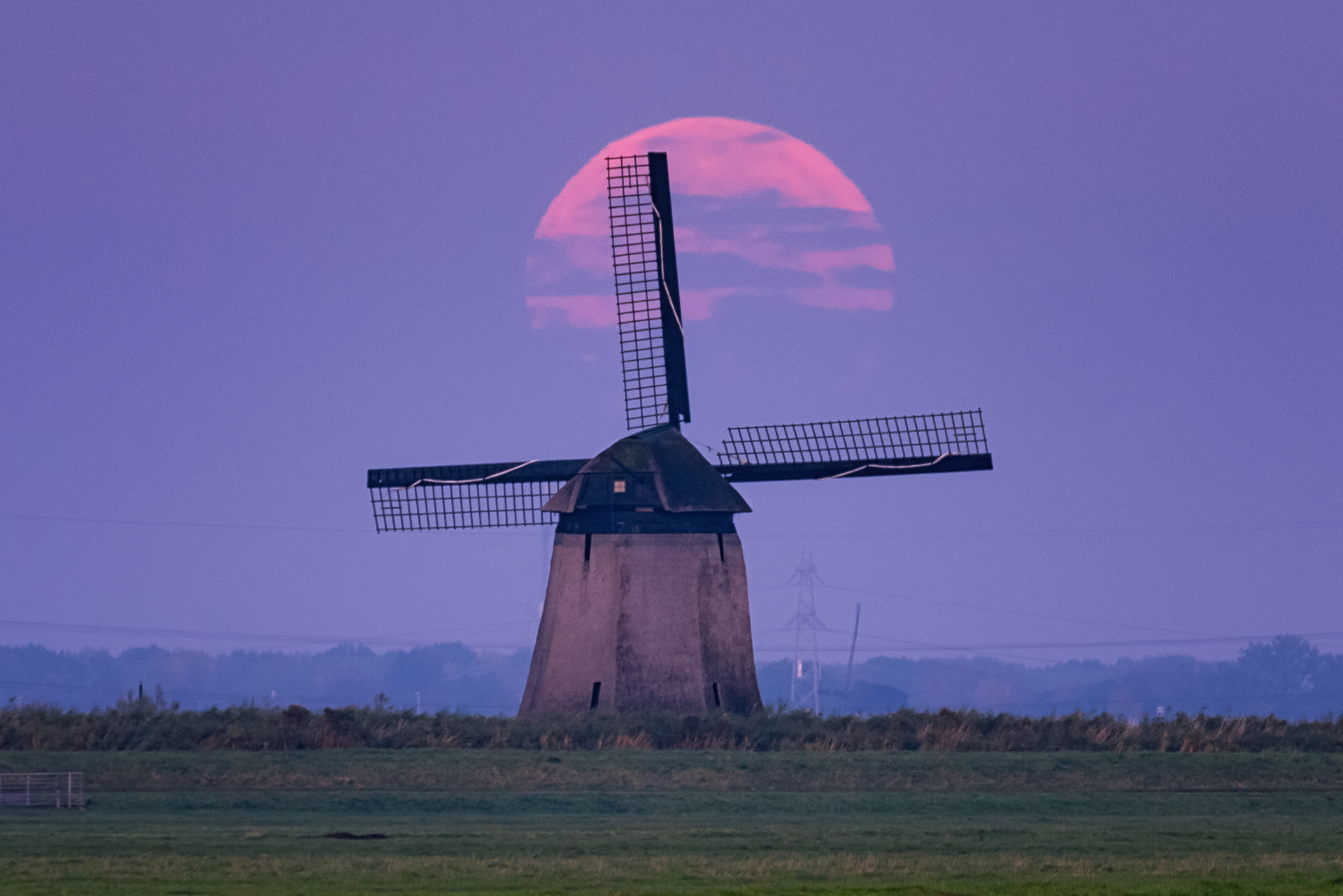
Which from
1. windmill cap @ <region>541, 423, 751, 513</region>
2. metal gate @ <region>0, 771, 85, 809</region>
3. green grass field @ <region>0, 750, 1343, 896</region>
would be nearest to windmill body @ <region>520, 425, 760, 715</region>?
windmill cap @ <region>541, 423, 751, 513</region>

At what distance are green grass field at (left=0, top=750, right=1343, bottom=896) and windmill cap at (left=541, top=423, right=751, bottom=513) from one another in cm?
861

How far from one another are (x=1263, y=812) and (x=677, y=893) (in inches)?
648

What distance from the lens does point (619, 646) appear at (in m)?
51.0

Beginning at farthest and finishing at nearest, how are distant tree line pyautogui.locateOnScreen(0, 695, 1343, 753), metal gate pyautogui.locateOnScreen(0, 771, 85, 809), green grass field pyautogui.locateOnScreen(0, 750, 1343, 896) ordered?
1. distant tree line pyautogui.locateOnScreen(0, 695, 1343, 753)
2. metal gate pyautogui.locateOnScreen(0, 771, 85, 809)
3. green grass field pyautogui.locateOnScreen(0, 750, 1343, 896)

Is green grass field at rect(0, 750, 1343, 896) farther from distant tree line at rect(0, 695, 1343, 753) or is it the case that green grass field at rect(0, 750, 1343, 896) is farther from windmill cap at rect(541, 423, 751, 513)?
windmill cap at rect(541, 423, 751, 513)

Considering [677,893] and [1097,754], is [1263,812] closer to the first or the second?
[1097,754]

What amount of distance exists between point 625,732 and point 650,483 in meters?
7.02

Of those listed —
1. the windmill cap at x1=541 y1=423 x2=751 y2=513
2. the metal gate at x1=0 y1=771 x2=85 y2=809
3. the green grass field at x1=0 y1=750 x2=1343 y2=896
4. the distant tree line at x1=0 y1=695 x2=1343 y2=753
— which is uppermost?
the windmill cap at x1=541 y1=423 x2=751 y2=513

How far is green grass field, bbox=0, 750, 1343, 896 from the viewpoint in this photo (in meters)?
28.0

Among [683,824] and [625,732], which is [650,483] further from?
[683,824]

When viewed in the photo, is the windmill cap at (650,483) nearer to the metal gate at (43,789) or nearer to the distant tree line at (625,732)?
the distant tree line at (625,732)

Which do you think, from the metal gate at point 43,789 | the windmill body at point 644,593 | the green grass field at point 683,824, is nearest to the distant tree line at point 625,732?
the windmill body at point 644,593

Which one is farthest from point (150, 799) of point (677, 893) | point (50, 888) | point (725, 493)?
point (725, 493)

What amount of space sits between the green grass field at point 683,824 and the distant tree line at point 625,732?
2205 millimetres
